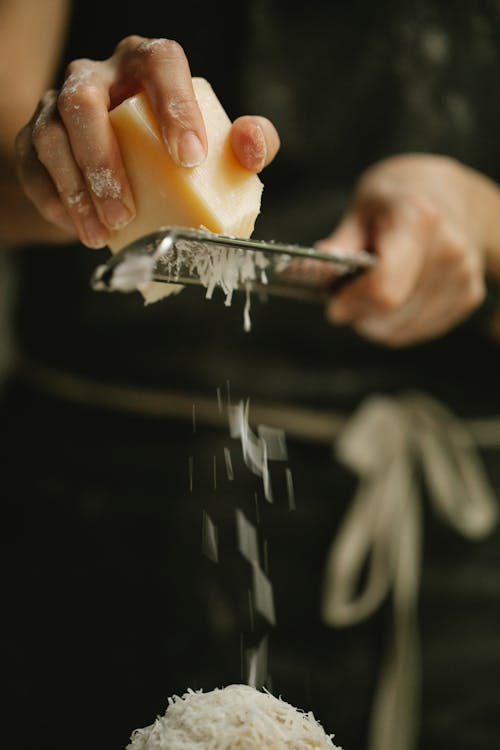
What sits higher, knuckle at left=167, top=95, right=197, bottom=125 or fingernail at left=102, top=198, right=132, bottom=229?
knuckle at left=167, top=95, right=197, bottom=125

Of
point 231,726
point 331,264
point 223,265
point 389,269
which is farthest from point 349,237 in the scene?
point 231,726

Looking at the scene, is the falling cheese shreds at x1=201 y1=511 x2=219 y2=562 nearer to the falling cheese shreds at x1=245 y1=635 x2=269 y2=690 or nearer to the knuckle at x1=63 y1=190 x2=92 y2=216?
the falling cheese shreds at x1=245 y1=635 x2=269 y2=690

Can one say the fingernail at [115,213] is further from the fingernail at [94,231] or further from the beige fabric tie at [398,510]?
the beige fabric tie at [398,510]

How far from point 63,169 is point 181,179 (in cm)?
6

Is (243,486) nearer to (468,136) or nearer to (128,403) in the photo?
(128,403)

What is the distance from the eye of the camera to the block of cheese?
0.37 m

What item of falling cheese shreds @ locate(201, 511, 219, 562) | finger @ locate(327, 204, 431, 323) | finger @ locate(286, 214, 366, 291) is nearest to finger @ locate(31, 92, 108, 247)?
finger @ locate(286, 214, 366, 291)

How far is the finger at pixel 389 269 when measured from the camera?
0.58m

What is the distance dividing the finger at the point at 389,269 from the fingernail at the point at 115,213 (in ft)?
A: 0.70

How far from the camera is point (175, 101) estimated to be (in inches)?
13.9

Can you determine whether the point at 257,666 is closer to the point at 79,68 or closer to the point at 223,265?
the point at 223,265

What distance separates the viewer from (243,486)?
618 mm

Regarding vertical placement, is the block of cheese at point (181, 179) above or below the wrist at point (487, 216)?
below

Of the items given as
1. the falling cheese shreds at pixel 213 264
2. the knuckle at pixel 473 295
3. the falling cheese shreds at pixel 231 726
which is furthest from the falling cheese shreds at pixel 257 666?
the knuckle at pixel 473 295
